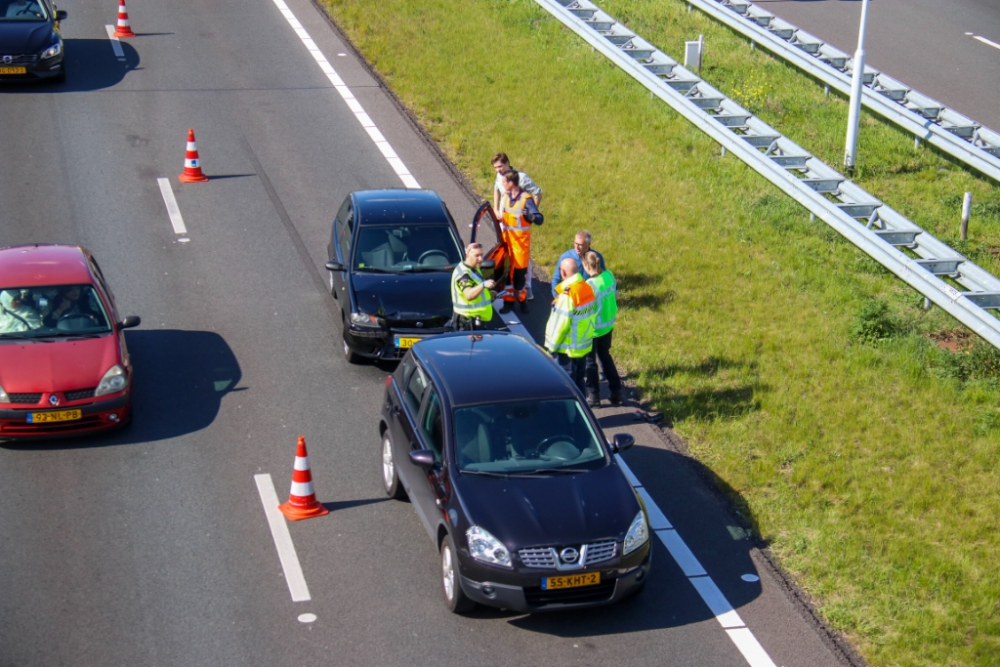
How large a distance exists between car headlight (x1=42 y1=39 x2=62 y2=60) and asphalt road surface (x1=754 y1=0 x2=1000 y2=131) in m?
16.0

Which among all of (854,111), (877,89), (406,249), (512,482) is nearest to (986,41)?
(877,89)

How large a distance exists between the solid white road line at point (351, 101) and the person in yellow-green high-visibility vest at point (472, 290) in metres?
6.59

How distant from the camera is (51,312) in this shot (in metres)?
12.4

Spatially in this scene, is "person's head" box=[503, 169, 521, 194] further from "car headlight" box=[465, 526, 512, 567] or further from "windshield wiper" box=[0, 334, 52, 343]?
"car headlight" box=[465, 526, 512, 567]

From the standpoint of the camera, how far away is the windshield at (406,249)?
46.5ft

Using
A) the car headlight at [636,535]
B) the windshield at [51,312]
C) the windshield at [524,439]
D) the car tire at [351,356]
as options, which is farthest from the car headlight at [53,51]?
the car headlight at [636,535]

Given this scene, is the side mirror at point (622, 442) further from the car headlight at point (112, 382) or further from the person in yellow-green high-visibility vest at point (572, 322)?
the car headlight at point (112, 382)

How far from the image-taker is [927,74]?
23.4 meters

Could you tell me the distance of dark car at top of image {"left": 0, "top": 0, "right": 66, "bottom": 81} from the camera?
71.2 ft

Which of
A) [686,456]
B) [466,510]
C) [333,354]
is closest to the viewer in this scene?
[466,510]

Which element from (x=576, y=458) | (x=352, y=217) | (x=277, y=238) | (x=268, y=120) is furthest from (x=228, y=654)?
(x=268, y=120)

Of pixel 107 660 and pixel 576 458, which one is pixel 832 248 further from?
pixel 107 660

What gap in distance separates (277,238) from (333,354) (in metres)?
3.81

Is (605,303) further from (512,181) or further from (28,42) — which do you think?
(28,42)
